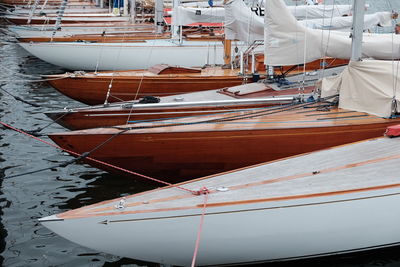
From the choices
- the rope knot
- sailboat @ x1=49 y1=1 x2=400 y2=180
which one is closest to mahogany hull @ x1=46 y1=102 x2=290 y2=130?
sailboat @ x1=49 y1=1 x2=400 y2=180

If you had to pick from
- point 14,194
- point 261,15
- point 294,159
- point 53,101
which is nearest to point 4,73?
point 53,101

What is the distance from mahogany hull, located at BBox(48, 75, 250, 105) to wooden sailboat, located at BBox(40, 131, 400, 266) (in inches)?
365

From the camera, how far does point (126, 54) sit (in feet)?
77.1

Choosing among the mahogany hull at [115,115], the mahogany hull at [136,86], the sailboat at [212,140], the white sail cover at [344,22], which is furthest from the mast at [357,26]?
the white sail cover at [344,22]

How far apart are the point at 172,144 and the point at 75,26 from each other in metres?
22.3

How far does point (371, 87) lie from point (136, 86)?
8.14 metres

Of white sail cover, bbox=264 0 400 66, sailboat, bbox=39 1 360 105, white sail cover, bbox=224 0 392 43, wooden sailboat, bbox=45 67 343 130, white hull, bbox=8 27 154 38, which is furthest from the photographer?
white hull, bbox=8 27 154 38

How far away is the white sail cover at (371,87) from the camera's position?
11555 millimetres

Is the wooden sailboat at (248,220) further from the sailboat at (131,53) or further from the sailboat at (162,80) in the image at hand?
the sailboat at (131,53)

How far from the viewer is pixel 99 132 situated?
37.6 feet

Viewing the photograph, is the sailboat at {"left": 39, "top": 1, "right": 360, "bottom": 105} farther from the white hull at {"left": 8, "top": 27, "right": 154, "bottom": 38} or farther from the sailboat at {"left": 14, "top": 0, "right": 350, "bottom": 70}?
the white hull at {"left": 8, "top": 27, "right": 154, "bottom": 38}

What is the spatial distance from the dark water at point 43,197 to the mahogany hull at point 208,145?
1027 millimetres

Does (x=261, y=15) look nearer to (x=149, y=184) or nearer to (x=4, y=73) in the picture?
(x=149, y=184)

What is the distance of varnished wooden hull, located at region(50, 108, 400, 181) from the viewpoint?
11.4m
